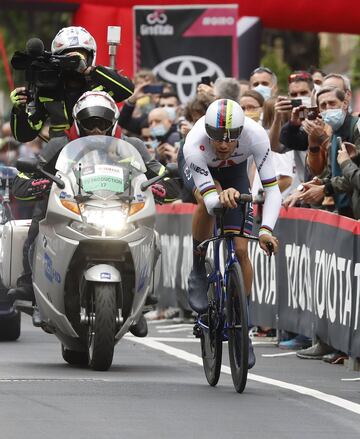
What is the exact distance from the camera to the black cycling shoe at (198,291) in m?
11.9

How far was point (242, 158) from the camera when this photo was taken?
1177cm

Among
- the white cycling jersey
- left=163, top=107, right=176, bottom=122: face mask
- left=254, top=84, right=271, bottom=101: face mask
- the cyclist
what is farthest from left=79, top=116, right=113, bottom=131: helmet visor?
left=163, top=107, right=176, bottom=122: face mask

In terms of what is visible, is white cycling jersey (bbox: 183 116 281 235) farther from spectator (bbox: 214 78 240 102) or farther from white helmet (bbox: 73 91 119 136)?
spectator (bbox: 214 78 240 102)

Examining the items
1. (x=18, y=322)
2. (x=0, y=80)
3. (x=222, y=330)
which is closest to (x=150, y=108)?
(x=18, y=322)

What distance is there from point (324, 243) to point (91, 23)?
1010cm

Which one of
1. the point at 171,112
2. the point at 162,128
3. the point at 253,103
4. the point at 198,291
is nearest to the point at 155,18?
the point at 171,112

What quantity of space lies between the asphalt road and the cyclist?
603 mm

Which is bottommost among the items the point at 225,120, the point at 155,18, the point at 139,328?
the point at 139,328

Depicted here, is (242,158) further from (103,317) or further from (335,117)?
(335,117)

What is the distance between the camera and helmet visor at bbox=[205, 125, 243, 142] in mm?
11328

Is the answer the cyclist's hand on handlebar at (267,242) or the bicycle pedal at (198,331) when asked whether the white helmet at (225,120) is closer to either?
the cyclist's hand on handlebar at (267,242)

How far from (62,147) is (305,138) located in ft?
11.0

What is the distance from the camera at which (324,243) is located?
14016 millimetres

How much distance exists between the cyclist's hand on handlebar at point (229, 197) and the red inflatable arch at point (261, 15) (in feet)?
39.6
